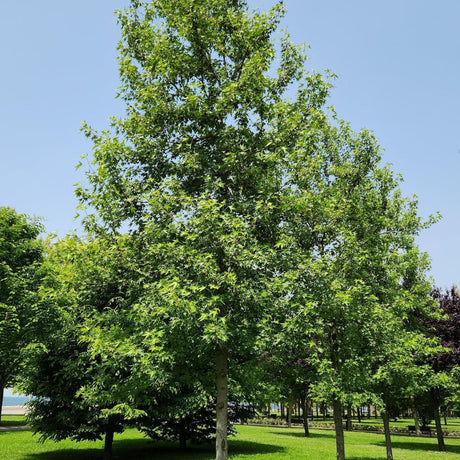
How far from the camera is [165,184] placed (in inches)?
383

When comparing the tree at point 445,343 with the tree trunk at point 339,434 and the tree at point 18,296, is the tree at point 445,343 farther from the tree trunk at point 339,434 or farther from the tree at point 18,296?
the tree at point 18,296

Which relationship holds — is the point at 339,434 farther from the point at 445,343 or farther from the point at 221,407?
the point at 445,343

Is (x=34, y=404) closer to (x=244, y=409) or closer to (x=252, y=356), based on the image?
(x=244, y=409)

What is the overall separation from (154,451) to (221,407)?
58.8ft

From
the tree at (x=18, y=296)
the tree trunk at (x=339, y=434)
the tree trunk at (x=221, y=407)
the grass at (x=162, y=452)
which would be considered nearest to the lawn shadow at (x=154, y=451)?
the grass at (x=162, y=452)

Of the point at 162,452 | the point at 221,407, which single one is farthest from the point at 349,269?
the point at 162,452

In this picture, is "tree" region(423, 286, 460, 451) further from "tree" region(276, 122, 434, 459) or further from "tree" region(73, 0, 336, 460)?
"tree" region(73, 0, 336, 460)

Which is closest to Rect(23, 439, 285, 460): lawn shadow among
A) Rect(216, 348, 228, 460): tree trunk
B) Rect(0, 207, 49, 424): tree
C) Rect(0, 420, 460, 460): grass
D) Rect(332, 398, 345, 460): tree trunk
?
Rect(0, 420, 460, 460): grass

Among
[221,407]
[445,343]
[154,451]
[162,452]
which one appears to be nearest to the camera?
[221,407]

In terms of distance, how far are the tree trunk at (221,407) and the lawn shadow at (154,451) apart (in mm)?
13407

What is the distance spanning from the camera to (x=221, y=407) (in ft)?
30.2

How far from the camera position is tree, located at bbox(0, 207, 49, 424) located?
63.0ft

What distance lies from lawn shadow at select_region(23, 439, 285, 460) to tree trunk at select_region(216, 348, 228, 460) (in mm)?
13407

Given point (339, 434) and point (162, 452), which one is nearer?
point (339, 434)
